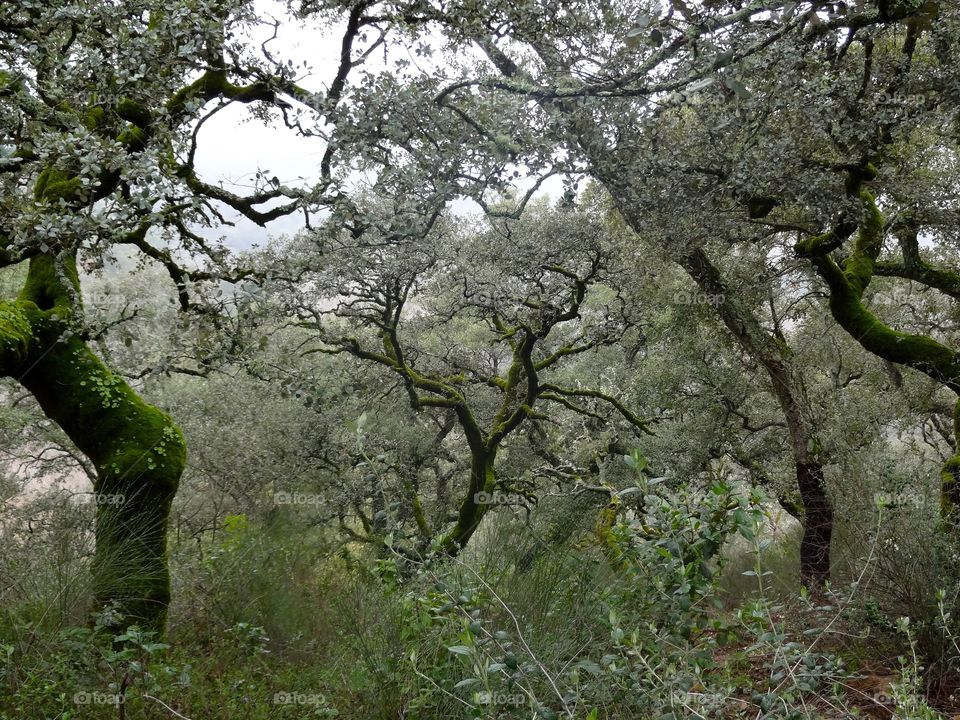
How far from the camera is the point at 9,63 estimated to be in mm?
5426

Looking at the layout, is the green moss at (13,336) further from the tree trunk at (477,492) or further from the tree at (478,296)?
the tree trunk at (477,492)

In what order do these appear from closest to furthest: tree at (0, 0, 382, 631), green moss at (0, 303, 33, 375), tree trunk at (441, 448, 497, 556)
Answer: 1. tree at (0, 0, 382, 631)
2. green moss at (0, 303, 33, 375)
3. tree trunk at (441, 448, 497, 556)

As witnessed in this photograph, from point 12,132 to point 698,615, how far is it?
5.11 meters

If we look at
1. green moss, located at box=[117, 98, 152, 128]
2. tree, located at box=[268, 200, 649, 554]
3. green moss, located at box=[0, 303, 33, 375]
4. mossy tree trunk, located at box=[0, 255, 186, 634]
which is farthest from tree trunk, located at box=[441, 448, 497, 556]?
green moss, located at box=[117, 98, 152, 128]

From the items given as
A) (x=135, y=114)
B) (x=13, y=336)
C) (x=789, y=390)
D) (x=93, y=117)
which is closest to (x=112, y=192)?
(x=93, y=117)

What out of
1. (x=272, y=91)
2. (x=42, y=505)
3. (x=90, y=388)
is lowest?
(x=42, y=505)

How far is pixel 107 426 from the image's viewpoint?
19.0ft

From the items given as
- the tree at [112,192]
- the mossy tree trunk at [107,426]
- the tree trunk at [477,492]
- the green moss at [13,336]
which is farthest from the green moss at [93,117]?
the tree trunk at [477,492]

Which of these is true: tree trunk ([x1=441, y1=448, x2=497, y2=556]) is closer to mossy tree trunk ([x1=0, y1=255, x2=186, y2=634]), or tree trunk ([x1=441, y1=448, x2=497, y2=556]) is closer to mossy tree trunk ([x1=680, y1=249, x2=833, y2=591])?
mossy tree trunk ([x1=680, y1=249, x2=833, y2=591])

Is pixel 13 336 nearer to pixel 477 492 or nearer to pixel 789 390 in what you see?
pixel 477 492

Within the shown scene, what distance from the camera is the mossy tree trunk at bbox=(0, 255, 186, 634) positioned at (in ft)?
16.6

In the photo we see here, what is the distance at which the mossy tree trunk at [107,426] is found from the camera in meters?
5.05

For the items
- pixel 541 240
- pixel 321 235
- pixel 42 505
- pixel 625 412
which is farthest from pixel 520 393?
pixel 42 505

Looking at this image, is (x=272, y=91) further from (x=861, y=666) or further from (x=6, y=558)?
(x=861, y=666)
